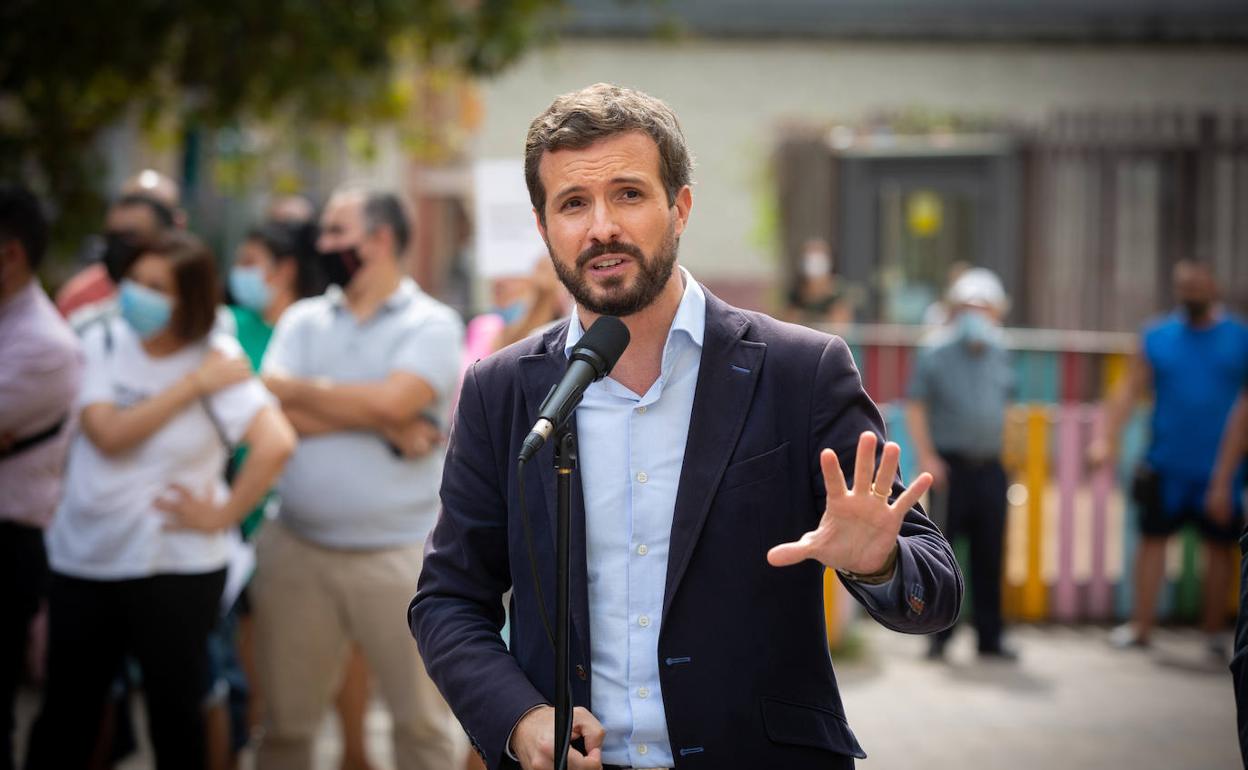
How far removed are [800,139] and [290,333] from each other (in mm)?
11903

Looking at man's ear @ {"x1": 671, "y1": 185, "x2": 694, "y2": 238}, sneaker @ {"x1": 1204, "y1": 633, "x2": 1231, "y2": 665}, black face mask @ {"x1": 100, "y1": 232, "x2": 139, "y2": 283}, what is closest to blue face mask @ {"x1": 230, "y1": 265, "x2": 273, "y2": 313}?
black face mask @ {"x1": 100, "y1": 232, "x2": 139, "y2": 283}

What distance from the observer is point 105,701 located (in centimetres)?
491

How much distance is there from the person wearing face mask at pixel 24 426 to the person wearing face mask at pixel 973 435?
5.29m

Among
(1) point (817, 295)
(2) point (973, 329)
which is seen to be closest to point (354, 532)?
Answer: (2) point (973, 329)

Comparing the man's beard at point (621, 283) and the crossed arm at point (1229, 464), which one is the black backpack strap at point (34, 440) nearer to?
the man's beard at point (621, 283)

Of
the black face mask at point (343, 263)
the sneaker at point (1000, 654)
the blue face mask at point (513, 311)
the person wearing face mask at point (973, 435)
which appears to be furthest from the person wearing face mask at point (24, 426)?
the sneaker at point (1000, 654)

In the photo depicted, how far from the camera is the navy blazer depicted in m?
2.71

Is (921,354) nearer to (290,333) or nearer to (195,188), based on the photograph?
(290,333)

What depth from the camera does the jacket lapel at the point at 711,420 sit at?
2.71 metres

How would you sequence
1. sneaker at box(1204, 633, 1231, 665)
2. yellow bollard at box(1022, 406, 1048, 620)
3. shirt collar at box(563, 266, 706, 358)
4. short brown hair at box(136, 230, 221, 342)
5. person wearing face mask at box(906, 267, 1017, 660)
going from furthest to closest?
yellow bollard at box(1022, 406, 1048, 620)
person wearing face mask at box(906, 267, 1017, 660)
sneaker at box(1204, 633, 1231, 665)
short brown hair at box(136, 230, 221, 342)
shirt collar at box(563, 266, 706, 358)

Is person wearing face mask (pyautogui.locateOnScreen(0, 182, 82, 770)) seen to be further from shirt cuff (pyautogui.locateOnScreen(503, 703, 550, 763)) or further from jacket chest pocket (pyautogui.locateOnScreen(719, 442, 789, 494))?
jacket chest pocket (pyautogui.locateOnScreen(719, 442, 789, 494))

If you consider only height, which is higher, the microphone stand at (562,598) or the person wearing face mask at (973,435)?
the microphone stand at (562,598)

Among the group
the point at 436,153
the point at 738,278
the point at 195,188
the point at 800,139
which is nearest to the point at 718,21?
the point at 738,278

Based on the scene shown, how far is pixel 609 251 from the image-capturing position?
110 inches
